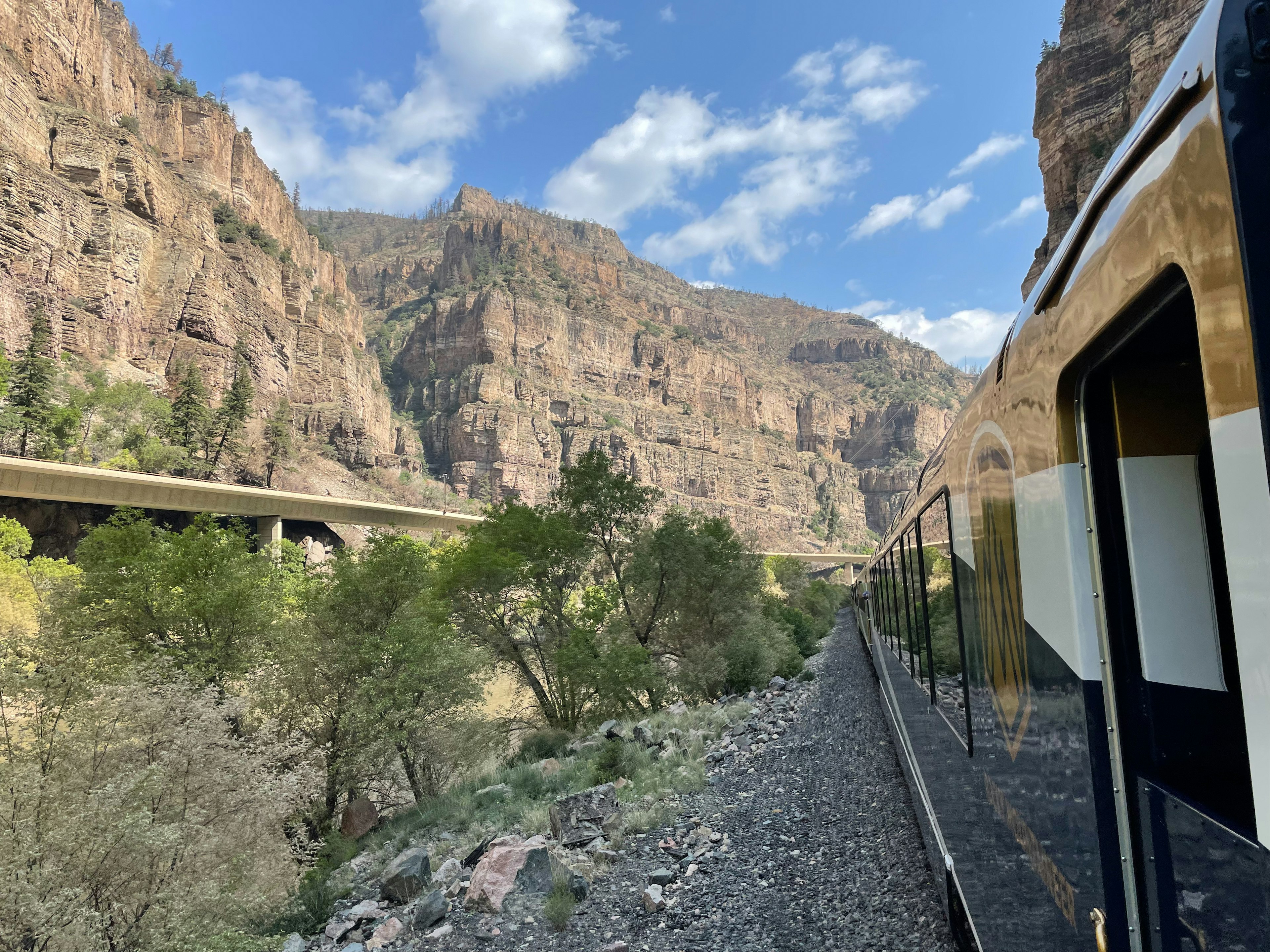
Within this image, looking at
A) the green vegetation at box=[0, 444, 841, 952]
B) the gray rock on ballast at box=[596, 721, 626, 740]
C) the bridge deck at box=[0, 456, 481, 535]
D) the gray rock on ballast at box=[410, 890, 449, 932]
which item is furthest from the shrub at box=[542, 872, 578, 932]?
the bridge deck at box=[0, 456, 481, 535]

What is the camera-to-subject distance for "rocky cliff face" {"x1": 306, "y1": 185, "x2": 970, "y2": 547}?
101 m

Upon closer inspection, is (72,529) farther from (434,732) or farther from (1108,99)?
(1108,99)

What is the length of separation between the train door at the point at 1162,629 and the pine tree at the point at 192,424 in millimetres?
56271

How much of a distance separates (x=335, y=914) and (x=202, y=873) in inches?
56.9

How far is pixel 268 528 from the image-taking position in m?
45.3

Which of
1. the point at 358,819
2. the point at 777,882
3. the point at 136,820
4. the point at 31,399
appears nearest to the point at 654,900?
the point at 777,882

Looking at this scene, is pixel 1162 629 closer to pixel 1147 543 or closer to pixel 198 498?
pixel 1147 543

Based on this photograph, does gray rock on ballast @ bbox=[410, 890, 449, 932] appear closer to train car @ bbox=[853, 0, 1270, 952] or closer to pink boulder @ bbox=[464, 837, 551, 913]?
pink boulder @ bbox=[464, 837, 551, 913]

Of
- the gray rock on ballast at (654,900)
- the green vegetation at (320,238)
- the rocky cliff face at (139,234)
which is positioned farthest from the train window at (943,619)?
the green vegetation at (320,238)

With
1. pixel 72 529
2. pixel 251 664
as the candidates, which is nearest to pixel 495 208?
pixel 72 529

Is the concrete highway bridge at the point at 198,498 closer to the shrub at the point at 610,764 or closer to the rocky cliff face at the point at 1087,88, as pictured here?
Result: the shrub at the point at 610,764

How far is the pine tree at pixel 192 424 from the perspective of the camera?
48.9 meters

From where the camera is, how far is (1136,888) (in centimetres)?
153

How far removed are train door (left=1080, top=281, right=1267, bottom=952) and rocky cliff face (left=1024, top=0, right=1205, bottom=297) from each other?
99.1ft
